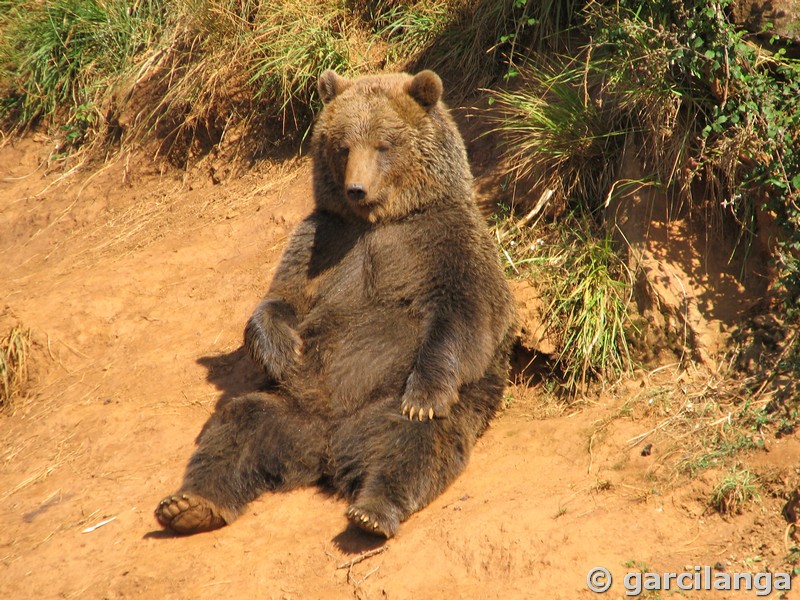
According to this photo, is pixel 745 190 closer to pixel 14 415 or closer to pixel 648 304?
pixel 648 304

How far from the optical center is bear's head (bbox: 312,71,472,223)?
5039mm

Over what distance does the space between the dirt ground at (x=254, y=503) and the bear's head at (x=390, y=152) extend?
1.53 metres

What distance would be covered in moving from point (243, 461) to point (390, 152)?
2.08 m

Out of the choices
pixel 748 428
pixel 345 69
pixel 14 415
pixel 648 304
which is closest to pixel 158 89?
pixel 345 69

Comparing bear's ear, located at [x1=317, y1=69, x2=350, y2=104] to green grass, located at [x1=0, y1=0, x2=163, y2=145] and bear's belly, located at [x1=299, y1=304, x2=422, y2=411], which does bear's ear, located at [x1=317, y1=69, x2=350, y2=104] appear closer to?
bear's belly, located at [x1=299, y1=304, x2=422, y2=411]

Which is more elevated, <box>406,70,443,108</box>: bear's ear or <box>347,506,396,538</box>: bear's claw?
<box>406,70,443,108</box>: bear's ear

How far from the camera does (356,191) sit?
4.86m

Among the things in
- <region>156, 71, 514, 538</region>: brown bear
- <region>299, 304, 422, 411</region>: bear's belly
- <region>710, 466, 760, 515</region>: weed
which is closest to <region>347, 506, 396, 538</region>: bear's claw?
<region>156, 71, 514, 538</region>: brown bear

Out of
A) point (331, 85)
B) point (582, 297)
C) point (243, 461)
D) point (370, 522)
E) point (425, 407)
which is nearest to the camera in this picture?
point (370, 522)

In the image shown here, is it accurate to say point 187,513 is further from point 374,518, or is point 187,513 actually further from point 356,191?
point 356,191

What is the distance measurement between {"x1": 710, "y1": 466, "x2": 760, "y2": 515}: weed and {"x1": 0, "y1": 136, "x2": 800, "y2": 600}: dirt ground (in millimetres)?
47

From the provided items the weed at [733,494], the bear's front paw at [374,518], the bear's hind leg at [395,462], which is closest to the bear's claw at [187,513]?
the bear's hind leg at [395,462]

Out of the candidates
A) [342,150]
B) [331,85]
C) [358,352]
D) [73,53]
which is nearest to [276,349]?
[358,352]

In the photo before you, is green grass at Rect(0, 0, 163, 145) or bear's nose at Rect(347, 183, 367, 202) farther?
green grass at Rect(0, 0, 163, 145)
